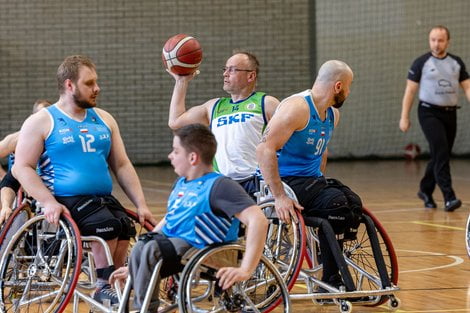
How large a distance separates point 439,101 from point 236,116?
354 cm

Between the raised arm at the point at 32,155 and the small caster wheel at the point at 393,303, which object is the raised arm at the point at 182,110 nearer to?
the raised arm at the point at 32,155

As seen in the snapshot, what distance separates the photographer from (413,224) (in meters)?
7.71

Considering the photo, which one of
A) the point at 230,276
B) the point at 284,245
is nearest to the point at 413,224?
the point at 284,245

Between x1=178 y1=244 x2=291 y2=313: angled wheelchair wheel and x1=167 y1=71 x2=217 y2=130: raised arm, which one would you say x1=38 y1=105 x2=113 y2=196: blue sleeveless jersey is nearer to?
x1=178 y1=244 x2=291 y2=313: angled wheelchair wheel

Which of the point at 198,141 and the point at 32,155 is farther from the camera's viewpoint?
the point at 32,155

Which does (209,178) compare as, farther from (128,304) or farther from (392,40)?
(392,40)

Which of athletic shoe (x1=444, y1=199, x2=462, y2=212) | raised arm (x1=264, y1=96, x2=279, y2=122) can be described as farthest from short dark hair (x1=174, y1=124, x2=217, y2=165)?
athletic shoe (x1=444, y1=199, x2=462, y2=212)

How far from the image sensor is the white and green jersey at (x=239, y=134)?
17.1 feet

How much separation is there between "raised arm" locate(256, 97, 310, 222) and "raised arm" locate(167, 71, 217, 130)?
0.73 metres

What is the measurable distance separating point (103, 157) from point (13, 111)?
8760 millimetres

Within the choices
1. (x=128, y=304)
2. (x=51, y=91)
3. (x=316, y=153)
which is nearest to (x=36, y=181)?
(x=128, y=304)

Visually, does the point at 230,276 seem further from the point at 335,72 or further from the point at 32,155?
the point at 335,72

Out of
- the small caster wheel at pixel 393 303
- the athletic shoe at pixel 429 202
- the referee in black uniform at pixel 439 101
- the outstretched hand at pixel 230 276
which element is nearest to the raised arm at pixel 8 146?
the small caster wheel at pixel 393 303

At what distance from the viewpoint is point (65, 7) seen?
42.2 feet
